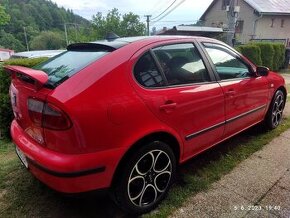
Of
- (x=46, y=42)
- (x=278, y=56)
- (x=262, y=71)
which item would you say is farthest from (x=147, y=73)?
(x=46, y=42)

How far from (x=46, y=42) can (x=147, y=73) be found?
7710 centimetres

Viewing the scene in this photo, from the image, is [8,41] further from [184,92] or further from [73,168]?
[73,168]

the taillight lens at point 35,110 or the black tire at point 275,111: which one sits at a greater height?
the taillight lens at point 35,110

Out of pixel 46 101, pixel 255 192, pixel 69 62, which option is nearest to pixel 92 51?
pixel 69 62

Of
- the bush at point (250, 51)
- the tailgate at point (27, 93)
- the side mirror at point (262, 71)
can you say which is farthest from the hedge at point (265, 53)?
the tailgate at point (27, 93)

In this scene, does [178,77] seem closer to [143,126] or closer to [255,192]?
[143,126]

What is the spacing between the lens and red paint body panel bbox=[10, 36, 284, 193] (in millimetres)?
2029

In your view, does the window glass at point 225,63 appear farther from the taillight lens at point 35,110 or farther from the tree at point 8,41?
the tree at point 8,41

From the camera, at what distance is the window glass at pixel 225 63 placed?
3250 millimetres

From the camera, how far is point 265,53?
13.1m

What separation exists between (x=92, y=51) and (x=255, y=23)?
3013cm

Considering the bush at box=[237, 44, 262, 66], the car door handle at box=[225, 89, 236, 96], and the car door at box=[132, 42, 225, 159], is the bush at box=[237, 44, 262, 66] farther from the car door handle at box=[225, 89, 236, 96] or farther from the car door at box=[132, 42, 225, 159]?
the car door at box=[132, 42, 225, 159]

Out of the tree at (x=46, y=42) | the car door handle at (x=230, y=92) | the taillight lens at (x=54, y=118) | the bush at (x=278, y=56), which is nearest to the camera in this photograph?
the taillight lens at (x=54, y=118)

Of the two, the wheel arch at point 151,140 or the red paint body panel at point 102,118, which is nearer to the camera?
the red paint body panel at point 102,118
